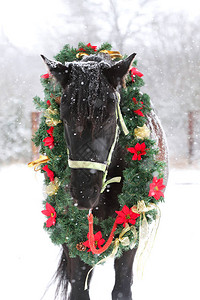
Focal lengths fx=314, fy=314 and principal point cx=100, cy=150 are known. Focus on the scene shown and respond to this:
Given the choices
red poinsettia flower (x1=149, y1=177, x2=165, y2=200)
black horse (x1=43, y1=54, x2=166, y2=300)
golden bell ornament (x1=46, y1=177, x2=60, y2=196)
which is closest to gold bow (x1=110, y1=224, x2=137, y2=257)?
red poinsettia flower (x1=149, y1=177, x2=165, y2=200)

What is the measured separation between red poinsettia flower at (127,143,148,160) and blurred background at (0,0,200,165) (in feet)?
29.8

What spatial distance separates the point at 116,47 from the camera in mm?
10977

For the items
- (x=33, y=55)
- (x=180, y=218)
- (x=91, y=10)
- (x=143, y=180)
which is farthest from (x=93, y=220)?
(x=91, y=10)

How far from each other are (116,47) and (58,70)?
376 inches

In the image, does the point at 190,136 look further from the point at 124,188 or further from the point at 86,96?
the point at 86,96

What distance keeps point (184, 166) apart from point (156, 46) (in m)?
4.61

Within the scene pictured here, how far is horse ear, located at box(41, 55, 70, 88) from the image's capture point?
77.0 inches

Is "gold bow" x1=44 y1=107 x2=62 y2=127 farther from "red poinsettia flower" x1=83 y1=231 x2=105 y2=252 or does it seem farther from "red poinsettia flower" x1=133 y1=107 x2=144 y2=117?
"red poinsettia flower" x1=83 y1=231 x2=105 y2=252

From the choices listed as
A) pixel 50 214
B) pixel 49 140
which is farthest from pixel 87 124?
pixel 50 214

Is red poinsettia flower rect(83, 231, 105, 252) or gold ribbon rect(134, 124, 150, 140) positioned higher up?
gold ribbon rect(134, 124, 150, 140)

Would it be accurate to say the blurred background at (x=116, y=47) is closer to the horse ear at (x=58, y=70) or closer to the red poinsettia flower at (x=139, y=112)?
the red poinsettia flower at (x=139, y=112)

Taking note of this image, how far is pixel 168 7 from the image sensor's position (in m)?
11.9

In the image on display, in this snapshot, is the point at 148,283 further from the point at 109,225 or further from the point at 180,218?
the point at 180,218

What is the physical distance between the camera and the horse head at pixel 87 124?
1.83 meters
